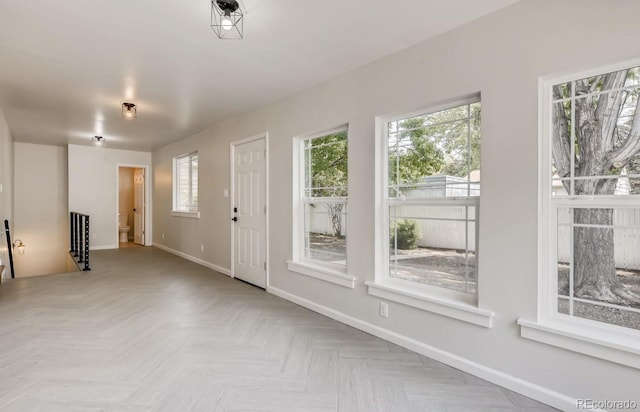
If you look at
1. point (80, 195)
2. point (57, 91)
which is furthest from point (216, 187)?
point (80, 195)

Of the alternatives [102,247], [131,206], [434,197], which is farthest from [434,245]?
[131,206]

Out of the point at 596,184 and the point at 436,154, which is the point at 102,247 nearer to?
the point at 436,154

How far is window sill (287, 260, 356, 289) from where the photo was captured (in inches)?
126

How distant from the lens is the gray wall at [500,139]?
1830 millimetres

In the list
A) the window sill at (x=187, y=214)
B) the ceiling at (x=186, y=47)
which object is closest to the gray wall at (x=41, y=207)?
the window sill at (x=187, y=214)

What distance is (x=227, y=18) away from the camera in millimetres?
2139

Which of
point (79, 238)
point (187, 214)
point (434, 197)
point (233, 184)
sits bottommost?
point (79, 238)

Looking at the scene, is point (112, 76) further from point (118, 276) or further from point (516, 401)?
point (516, 401)

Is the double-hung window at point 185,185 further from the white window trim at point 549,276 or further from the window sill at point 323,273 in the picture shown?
the white window trim at point 549,276

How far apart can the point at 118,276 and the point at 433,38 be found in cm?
514

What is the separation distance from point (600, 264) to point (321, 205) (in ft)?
7.87

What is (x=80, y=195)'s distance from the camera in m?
7.37

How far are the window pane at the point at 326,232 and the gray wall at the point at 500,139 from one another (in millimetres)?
310

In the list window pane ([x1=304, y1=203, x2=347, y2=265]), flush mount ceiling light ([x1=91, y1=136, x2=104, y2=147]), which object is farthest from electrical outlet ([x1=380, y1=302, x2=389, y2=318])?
flush mount ceiling light ([x1=91, y1=136, x2=104, y2=147])
